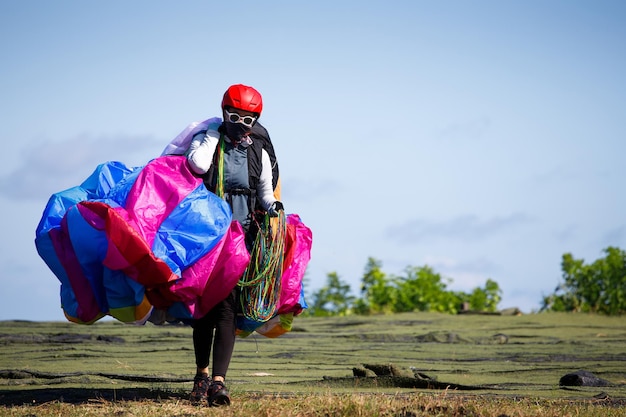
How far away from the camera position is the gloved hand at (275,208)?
547 centimetres

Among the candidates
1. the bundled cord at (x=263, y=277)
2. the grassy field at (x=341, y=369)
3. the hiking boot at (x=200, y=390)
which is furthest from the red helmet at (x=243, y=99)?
the grassy field at (x=341, y=369)

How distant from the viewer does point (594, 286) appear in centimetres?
1873

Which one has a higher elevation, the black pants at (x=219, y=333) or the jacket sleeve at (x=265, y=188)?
the jacket sleeve at (x=265, y=188)

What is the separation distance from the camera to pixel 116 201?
510cm

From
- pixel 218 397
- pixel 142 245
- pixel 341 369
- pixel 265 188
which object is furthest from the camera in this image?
pixel 341 369

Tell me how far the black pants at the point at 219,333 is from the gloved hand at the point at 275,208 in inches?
19.9

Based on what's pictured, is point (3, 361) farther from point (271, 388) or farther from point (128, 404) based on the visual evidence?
point (128, 404)

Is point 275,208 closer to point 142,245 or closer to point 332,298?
point 142,245

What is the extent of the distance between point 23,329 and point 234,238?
8715 mm

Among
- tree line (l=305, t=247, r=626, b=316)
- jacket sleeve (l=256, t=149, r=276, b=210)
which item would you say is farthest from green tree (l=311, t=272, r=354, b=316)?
jacket sleeve (l=256, t=149, r=276, b=210)

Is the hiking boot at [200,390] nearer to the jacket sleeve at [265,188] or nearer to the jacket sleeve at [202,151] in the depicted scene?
the jacket sleeve at [265,188]

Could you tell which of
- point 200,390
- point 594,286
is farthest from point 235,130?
point 594,286

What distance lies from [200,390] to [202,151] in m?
1.38

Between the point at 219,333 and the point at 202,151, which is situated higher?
the point at 202,151
